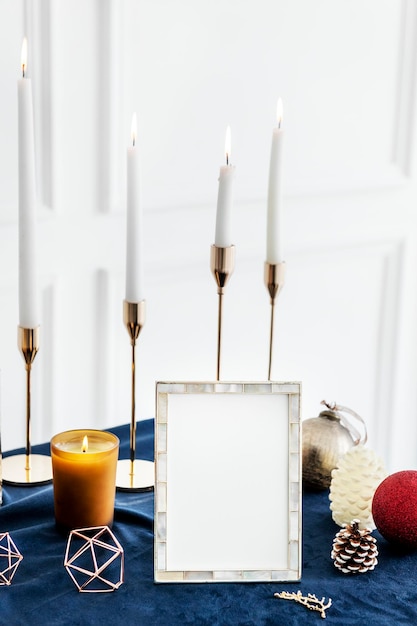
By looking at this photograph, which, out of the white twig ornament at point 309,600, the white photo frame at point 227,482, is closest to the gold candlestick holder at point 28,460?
the white photo frame at point 227,482

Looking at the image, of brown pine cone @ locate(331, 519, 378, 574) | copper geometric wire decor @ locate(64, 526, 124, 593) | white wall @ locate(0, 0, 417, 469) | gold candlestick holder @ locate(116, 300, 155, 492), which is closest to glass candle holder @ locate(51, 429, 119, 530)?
copper geometric wire decor @ locate(64, 526, 124, 593)

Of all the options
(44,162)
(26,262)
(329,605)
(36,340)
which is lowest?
(329,605)

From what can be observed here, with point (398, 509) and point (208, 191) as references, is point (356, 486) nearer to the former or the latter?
point (398, 509)

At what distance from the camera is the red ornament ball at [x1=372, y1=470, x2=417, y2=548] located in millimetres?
1003

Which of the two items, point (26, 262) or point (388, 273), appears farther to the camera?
point (388, 273)

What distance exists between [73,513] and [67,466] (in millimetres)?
60

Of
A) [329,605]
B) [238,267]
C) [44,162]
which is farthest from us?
[238,267]

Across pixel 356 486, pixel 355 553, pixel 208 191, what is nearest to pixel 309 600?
pixel 355 553

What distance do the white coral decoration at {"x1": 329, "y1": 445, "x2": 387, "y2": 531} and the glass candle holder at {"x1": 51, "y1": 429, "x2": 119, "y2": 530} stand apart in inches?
10.4

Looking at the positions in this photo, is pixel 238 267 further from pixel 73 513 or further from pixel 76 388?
pixel 73 513

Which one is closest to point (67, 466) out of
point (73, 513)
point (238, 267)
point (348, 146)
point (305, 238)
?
point (73, 513)

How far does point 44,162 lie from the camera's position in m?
1.52

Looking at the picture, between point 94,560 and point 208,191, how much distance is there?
0.94 metres

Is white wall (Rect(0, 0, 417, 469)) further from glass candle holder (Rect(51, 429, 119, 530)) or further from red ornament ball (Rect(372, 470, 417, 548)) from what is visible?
red ornament ball (Rect(372, 470, 417, 548))
